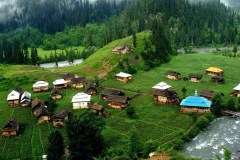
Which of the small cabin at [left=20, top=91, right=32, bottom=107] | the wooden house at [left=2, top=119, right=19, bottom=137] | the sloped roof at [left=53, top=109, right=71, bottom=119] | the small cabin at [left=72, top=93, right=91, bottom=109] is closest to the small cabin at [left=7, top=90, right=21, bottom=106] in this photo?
the small cabin at [left=20, top=91, right=32, bottom=107]

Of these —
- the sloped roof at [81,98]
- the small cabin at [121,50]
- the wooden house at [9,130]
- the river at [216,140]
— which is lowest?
the river at [216,140]

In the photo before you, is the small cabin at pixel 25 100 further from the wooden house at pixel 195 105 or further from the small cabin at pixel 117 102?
the wooden house at pixel 195 105

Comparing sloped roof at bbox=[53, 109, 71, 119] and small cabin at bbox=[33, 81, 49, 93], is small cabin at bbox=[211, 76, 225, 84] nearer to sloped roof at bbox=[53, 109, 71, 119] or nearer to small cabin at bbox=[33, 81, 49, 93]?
small cabin at bbox=[33, 81, 49, 93]

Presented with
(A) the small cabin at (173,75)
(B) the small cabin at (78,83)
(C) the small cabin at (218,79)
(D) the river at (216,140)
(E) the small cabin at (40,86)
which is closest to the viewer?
(D) the river at (216,140)

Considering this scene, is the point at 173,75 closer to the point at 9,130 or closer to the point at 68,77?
the point at 68,77

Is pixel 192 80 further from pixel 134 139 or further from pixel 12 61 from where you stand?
pixel 12 61

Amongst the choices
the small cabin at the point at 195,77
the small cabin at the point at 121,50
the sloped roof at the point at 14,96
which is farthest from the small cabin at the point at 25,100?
the small cabin at the point at 121,50

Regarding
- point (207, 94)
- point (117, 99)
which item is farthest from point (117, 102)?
point (207, 94)
